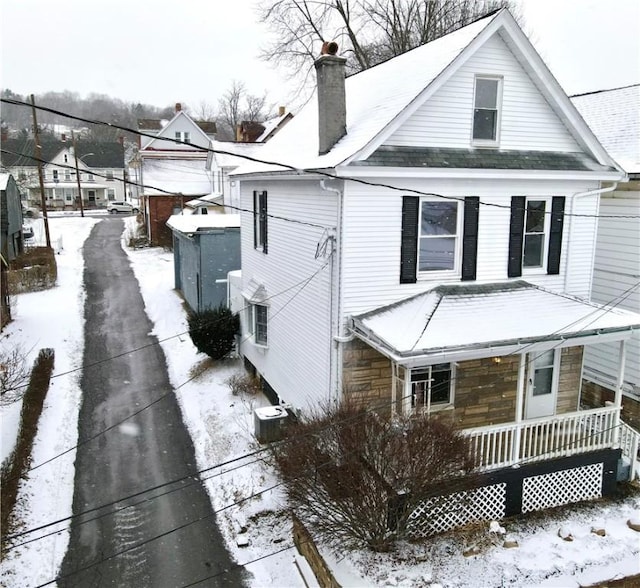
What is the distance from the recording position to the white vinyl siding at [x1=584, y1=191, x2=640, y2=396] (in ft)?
46.2

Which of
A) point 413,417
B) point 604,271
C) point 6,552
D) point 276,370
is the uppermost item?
point 604,271

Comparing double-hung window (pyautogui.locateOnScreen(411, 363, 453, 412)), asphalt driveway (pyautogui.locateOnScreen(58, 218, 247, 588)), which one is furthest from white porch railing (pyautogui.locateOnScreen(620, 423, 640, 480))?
asphalt driveway (pyautogui.locateOnScreen(58, 218, 247, 588))

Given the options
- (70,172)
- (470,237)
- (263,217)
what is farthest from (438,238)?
(70,172)

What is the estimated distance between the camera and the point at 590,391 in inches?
604

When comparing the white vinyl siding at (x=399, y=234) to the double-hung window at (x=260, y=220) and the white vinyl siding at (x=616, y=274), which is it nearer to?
the white vinyl siding at (x=616, y=274)

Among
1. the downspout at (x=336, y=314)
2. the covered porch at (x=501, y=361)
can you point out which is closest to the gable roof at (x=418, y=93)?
the downspout at (x=336, y=314)

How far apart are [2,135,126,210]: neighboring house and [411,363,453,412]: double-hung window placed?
203 feet

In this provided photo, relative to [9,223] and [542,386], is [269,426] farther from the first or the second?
[9,223]

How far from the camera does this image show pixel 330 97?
1197 cm

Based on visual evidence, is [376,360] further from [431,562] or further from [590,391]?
[590,391]

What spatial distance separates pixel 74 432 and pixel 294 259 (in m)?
7.23

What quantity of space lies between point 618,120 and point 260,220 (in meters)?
10.6

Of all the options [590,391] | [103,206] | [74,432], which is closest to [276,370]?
[74,432]

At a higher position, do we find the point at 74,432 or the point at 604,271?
the point at 604,271
